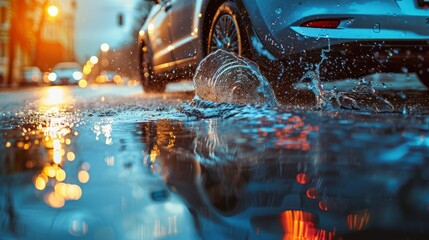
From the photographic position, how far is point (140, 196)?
2100 mm

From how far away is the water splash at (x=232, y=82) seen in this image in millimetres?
4805

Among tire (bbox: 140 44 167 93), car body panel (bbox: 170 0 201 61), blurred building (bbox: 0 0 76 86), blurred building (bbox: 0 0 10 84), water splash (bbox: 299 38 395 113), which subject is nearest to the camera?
water splash (bbox: 299 38 395 113)

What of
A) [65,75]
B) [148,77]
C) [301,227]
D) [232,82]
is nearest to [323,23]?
[232,82]

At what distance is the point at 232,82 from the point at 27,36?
3952 centimetres

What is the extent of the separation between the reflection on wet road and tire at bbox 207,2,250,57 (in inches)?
76.1

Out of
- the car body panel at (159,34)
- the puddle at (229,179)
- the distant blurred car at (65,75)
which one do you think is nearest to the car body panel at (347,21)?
the puddle at (229,179)

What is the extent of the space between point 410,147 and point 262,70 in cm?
277

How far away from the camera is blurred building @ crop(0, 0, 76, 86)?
35.8m

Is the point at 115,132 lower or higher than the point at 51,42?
lower

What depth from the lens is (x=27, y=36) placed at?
41969 millimetres

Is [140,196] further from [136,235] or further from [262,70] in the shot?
[262,70]

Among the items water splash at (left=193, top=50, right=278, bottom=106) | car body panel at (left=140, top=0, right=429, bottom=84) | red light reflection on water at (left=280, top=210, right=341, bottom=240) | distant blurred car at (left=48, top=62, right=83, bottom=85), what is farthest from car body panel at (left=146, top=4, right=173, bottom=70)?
distant blurred car at (left=48, top=62, right=83, bottom=85)

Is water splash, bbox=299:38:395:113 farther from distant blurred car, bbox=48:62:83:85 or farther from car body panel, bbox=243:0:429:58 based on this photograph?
distant blurred car, bbox=48:62:83:85

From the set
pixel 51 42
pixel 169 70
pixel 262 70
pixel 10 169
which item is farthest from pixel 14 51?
pixel 51 42
